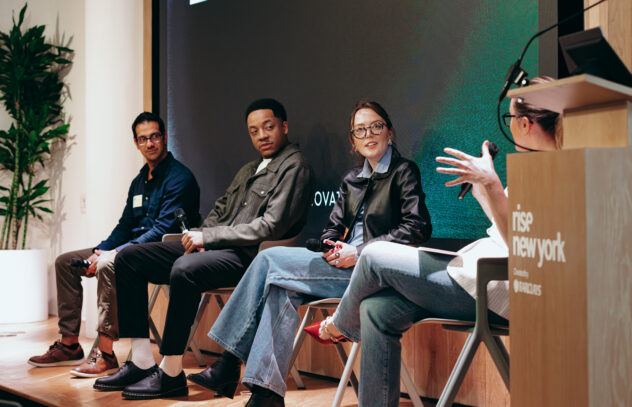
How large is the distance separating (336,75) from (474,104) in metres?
0.93

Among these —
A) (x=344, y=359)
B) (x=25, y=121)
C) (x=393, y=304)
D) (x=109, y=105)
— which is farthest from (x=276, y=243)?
(x=25, y=121)

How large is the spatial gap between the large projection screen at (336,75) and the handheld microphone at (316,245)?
2.59 ft

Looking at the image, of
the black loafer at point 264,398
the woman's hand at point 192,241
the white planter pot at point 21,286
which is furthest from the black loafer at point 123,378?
the white planter pot at point 21,286

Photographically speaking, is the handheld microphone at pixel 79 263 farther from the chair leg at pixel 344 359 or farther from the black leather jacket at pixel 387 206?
the chair leg at pixel 344 359

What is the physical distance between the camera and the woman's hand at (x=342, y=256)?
8.04 feet

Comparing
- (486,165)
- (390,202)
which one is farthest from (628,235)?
(390,202)

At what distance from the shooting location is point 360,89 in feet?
11.2

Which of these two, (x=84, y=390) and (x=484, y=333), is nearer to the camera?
(x=484, y=333)

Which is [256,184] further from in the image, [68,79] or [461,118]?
[68,79]

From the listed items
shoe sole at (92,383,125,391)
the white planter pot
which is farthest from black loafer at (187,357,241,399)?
the white planter pot

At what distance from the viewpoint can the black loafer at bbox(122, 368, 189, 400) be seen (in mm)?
2732

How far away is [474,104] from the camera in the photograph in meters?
2.91

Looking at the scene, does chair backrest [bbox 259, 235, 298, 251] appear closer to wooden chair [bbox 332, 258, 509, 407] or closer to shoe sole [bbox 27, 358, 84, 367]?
wooden chair [bbox 332, 258, 509, 407]

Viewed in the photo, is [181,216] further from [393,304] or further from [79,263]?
[393,304]
